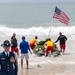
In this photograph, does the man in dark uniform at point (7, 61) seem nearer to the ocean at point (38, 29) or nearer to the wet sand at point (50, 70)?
the wet sand at point (50, 70)

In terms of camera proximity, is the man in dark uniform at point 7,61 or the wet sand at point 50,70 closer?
the man in dark uniform at point 7,61

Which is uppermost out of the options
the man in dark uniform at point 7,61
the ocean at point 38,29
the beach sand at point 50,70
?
the ocean at point 38,29

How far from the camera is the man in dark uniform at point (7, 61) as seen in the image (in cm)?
668

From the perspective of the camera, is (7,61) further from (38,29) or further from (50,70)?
(38,29)

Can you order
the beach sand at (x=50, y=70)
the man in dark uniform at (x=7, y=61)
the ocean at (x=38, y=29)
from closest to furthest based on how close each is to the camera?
1. the man in dark uniform at (x=7, y=61)
2. the beach sand at (x=50, y=70)
3. the ocean at (x=38, y=29)

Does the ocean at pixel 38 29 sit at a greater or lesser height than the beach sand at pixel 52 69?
greater

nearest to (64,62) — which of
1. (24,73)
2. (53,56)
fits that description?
(53,56)

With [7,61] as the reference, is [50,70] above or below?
below

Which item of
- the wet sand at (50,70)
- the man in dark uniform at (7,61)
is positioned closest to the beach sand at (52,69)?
the wet sand at (50,70)

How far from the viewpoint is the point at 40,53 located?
17484mm

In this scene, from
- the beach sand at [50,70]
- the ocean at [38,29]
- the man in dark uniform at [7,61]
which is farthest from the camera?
the ocean at [38,29]

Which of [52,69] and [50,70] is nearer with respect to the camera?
[50,70]

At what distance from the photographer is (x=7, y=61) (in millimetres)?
6742

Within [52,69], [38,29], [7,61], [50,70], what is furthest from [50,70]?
[38,29]
